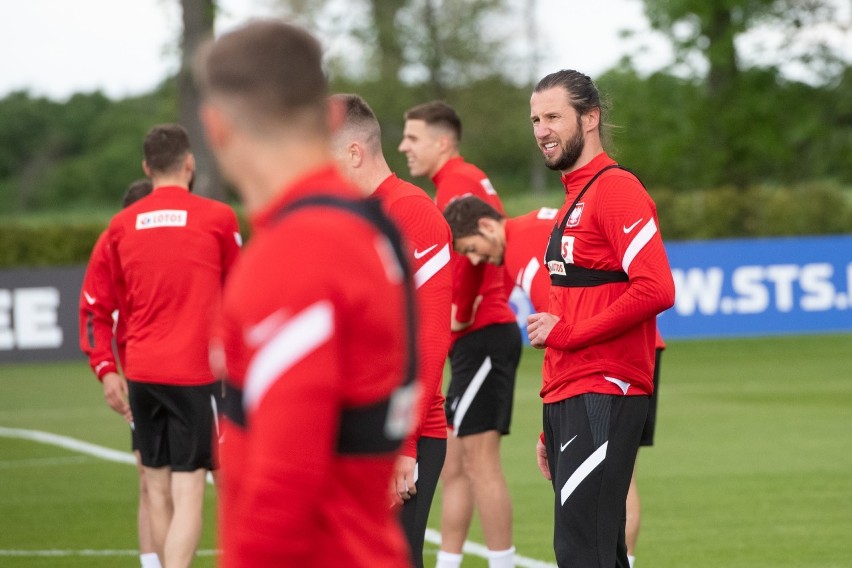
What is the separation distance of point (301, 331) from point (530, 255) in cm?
437

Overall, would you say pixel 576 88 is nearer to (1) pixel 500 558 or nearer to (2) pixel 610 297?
(2) pixel 610 297

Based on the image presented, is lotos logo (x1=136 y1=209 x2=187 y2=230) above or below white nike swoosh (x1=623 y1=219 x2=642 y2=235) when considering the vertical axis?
below

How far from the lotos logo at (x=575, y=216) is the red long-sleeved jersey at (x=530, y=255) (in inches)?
Answer: 52.7

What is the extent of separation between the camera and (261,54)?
249cm

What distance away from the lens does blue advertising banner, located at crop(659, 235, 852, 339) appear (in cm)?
2177

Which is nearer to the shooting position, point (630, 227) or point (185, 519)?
point (630, 227)

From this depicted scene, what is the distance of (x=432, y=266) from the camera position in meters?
4.95

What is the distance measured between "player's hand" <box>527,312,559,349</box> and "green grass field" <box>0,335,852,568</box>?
3438 mm

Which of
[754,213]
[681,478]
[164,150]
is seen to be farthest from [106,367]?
[754,213]

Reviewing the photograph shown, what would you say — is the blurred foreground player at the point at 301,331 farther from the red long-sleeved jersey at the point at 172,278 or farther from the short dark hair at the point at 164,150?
the short dark hair at the point at 164,150

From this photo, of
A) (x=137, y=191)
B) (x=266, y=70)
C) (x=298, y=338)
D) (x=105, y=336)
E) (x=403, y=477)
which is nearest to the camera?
(x=298, y=338)

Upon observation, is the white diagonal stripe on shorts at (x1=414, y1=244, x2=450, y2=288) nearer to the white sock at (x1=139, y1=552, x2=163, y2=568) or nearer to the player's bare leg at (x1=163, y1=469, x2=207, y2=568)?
the player's bare leg at (x1=163, y1=469, x2=207, y2=568)

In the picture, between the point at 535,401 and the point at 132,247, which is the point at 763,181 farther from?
the point at 132,247

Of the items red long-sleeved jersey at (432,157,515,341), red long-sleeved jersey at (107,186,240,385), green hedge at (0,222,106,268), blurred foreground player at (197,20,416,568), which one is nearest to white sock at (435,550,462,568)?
red long-sleeved jersey at (432,157,515,341)
